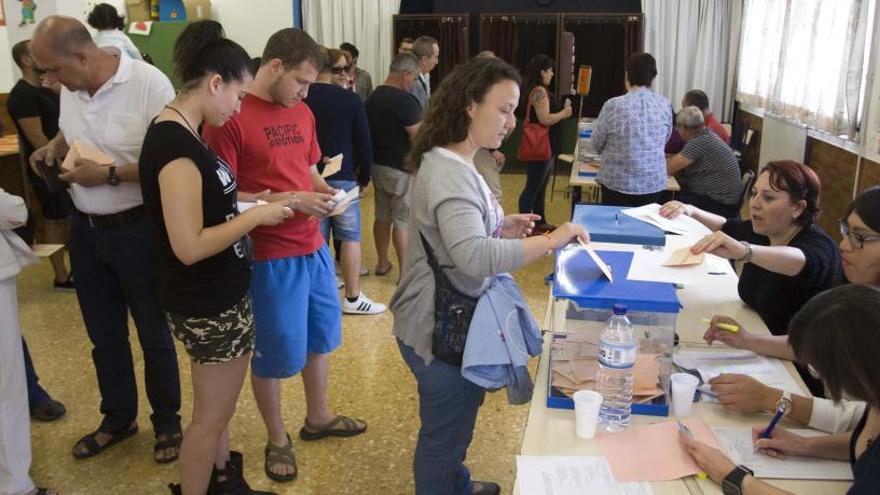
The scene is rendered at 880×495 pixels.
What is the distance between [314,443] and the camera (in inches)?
106

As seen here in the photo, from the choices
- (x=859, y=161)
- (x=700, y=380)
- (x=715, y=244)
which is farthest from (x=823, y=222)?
(x=700, y=380)

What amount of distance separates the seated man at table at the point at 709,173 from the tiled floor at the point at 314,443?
7.14 ft

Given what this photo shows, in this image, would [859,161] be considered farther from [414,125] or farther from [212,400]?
[212,400]

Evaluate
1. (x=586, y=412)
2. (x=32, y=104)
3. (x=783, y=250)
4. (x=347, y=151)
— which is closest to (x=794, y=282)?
(x=783, y=250)

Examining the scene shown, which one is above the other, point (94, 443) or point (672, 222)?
point (672, 222)

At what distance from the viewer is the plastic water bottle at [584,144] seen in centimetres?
534

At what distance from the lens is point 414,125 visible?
421 centimetres

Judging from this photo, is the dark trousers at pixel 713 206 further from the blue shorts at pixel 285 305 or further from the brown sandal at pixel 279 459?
the brown sandal at pixel 279 459

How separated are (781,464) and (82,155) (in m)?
2.11

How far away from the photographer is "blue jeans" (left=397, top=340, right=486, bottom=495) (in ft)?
5.78

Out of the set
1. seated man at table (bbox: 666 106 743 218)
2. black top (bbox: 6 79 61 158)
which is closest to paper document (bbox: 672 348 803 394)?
seated man at table (bbox: 666 106 743 218)

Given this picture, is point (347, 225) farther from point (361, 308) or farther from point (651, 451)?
point (651, 451)

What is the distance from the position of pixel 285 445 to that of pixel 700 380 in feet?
4.88

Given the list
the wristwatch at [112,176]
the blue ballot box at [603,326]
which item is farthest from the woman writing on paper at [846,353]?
the wristwatch at [112,176]
